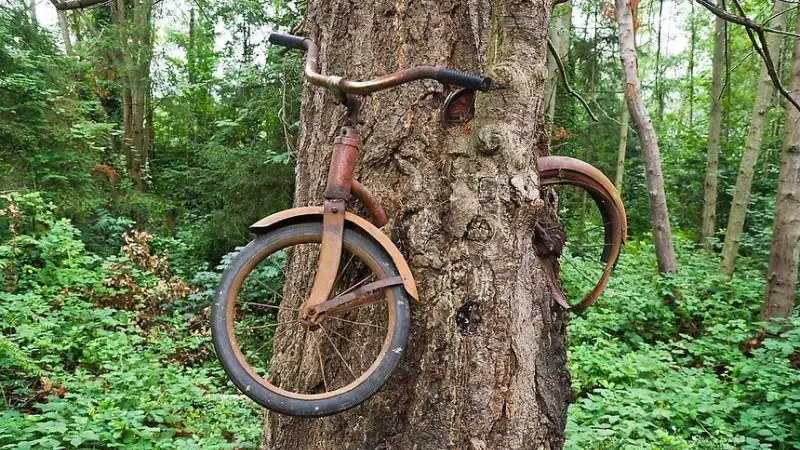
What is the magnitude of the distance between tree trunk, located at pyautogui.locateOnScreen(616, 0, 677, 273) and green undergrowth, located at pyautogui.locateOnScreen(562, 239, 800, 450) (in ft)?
1.29

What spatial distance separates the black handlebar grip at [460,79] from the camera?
1453 millimetres

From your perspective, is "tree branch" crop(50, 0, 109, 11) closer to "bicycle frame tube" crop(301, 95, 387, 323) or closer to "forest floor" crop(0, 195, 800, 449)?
"bicycle frame tube" crop(301, 95, 387, 323)

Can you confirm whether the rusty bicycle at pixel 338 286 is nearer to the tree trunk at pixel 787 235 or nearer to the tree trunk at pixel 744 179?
the tree trunk at pixel 787 235

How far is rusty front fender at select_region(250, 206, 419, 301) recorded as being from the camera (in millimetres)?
1471

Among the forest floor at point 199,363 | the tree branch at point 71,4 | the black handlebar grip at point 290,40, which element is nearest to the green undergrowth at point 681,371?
the forest floor at point 199,363

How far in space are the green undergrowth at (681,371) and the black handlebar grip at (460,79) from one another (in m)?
2.62

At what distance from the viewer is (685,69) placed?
21.5 metres

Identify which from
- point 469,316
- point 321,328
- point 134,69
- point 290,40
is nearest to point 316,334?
point 321,328

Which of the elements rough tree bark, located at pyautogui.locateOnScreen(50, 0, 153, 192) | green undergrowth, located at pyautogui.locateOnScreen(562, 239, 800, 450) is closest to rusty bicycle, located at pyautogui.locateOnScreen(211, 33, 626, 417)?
green undergrowth, located at pyautogui.locateOnScreen(562, 239, 800, 450)

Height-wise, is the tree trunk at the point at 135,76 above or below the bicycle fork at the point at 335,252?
above

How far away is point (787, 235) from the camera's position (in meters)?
6.21

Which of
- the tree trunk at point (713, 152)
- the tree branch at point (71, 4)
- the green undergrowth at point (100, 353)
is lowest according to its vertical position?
the green undergrowth at point (100, 353)

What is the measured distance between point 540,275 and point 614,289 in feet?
18.2

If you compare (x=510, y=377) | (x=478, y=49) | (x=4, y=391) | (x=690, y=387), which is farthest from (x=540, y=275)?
(x=4, y=391)
